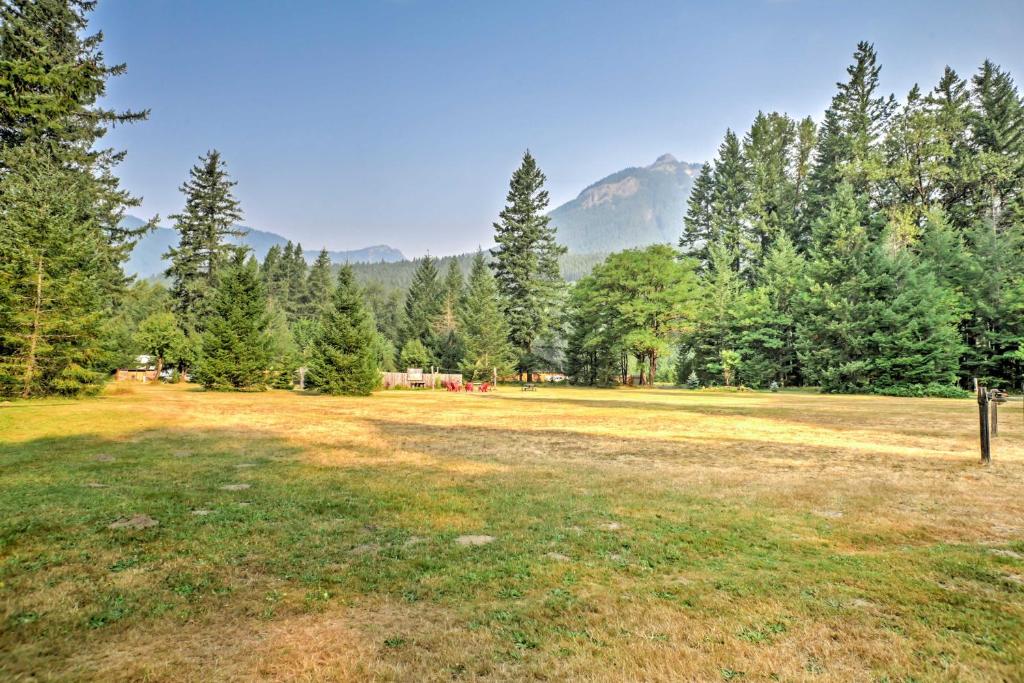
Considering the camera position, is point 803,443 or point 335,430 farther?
point 335,430

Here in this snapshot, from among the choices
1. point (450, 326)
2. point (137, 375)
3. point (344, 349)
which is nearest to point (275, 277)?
point (450, 326)

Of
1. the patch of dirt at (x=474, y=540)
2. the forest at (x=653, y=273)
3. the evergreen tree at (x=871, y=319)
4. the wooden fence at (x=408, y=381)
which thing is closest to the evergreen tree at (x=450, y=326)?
the forest at (x=653, y=273)

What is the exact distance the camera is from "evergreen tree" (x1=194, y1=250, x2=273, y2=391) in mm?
28453

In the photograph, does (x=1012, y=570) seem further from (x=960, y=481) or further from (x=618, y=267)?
(x=618, y=267)

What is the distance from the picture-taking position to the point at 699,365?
150 ft

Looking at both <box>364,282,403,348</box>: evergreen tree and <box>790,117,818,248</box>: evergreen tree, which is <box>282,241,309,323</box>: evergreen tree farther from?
<box>790,117,818,248</box>: evergreen tree

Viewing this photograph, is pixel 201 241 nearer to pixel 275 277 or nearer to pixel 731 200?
pixel 275 277

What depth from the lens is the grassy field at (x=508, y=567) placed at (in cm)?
270

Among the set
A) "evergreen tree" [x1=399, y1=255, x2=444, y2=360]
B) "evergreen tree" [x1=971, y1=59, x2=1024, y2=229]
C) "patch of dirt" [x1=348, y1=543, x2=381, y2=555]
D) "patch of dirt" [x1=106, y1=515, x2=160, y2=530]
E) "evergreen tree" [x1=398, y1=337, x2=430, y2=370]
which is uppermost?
"evergreen tree" [x1=971, y1=59, x2=1024, y2=229]

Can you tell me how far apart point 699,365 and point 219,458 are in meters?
43.3

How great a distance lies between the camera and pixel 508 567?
4.05 meters

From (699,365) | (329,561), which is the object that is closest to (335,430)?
(329,561)

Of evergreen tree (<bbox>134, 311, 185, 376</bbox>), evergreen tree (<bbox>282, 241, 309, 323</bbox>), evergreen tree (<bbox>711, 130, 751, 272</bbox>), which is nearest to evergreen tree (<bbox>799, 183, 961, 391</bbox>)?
evergreen tree (<bbox>711, 130, 751, 272</bbox>)

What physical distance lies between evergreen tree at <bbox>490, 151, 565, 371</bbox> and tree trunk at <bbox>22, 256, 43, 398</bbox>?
36590 mm
